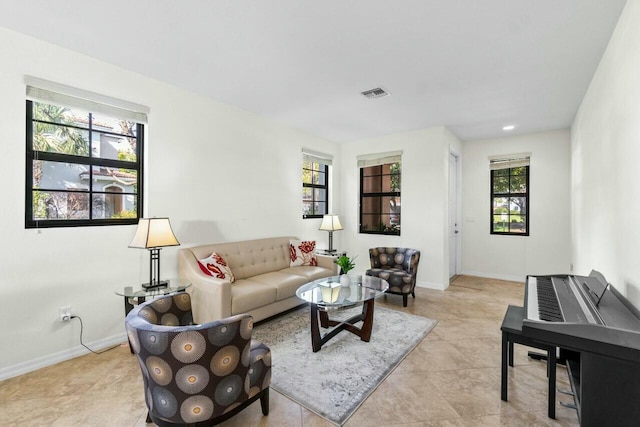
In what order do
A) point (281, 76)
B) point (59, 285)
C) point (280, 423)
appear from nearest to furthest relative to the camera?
point (280, 423), point (59, 285), point (281, 76)

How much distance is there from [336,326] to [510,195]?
14.4 ft

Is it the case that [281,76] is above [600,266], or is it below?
above

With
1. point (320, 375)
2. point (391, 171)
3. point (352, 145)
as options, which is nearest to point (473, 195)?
point (391, 171)

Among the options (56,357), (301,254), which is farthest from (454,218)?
(56,357)

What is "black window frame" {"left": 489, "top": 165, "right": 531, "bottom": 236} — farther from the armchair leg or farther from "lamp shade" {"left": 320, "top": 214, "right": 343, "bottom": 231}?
the armchair leg

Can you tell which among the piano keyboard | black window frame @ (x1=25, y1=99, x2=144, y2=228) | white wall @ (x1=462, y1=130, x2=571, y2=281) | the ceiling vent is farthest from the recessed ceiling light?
white wall @ (x1=462, y1=130, x2=571, y2=281)

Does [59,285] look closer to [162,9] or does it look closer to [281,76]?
[162,9]

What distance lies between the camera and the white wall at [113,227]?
7.41 ft

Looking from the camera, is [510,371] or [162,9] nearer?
[162,9]

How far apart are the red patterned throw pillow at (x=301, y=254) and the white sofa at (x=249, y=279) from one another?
8 cm

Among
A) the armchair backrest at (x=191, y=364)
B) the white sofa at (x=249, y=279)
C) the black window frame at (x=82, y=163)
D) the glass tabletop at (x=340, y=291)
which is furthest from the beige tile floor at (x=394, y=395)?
the black window frame at (x=82, y=163)

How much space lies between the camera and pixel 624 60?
1996 mm

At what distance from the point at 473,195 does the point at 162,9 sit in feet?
18.5

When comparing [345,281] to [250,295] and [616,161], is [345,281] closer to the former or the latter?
[250,295]
